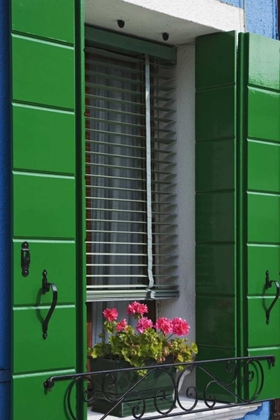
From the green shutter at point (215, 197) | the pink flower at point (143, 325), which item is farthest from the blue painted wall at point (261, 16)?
the pink flower at point (143, 325)

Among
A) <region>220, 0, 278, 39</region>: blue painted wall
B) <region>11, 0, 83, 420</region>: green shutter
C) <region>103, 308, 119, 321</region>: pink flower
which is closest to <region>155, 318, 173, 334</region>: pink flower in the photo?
<region>103, 308, 119, 321</region>: pink flower

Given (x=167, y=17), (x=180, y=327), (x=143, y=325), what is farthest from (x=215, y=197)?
(x=167, y=17)

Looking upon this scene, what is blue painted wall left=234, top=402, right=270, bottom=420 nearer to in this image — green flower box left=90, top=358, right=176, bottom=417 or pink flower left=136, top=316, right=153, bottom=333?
green flower box left=90, top=358, right=176, bottom=417

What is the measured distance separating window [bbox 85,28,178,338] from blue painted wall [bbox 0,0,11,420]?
3.49ft

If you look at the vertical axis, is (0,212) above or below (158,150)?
below

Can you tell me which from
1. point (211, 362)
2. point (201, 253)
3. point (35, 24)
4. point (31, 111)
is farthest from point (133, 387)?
point (35, 24)

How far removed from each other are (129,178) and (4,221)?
1.45 meters

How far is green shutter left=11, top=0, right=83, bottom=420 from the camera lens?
4523 mm

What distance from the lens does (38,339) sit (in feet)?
15.0

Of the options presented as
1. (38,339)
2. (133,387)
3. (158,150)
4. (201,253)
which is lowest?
(133,387)

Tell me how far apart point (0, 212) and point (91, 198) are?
1.19 meters

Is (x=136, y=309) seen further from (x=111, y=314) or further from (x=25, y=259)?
(x=25, y=259)

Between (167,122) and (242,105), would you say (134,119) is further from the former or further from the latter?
(242,105)

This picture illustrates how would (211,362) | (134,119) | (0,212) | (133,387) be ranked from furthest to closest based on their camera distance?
(134,119) < (211,362) < (133,387) < (0,212)
